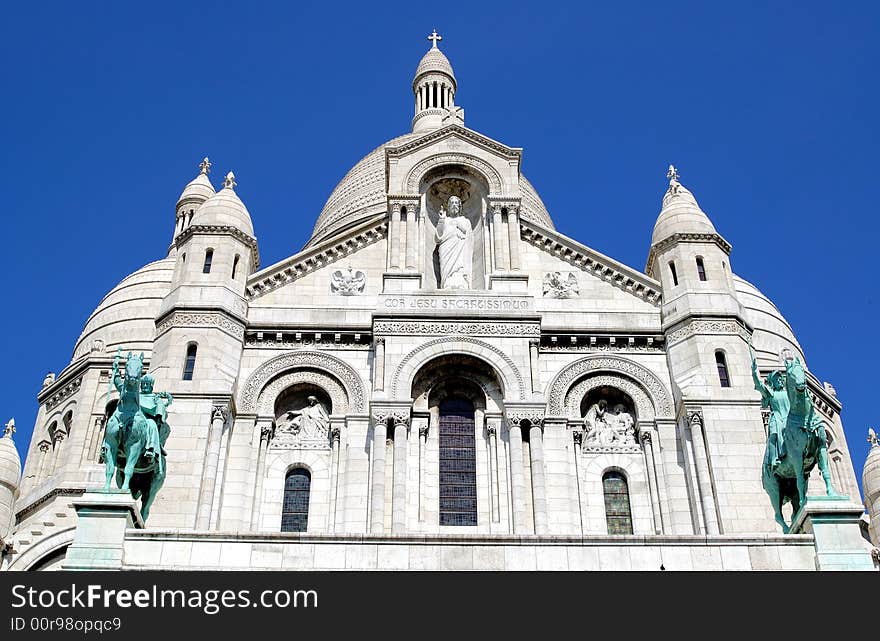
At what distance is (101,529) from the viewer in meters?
22.0

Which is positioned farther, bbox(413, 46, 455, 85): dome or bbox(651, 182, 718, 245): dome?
bbox(413, 46, 455, 85): dome

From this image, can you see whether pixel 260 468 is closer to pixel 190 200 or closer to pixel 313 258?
pixel 313 258

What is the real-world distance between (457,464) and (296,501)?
4348 mm

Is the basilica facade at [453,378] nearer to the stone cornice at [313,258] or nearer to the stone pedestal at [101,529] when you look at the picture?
A: the stone cornice at [313,258]

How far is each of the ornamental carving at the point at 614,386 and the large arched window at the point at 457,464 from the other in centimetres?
279

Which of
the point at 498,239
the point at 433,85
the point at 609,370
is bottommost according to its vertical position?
the point at 609,370

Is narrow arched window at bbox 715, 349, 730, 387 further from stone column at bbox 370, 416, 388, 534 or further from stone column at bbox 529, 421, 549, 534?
stone column at bbox 370, 416, 388, 534

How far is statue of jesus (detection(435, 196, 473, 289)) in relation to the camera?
1294 inches

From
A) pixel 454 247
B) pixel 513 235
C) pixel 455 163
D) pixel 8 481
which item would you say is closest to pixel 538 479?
pixel 454 247

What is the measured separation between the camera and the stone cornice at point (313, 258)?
32812 millimetres

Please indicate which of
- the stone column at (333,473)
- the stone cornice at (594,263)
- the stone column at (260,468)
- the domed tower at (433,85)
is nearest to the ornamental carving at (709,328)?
the stone cornice at (594,263)

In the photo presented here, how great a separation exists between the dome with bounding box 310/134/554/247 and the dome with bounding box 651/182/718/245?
59.6 feet

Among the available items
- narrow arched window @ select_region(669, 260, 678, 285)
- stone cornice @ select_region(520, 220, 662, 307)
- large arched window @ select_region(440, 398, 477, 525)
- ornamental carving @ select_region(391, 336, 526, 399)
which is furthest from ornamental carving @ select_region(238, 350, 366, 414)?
narrow arched window @ select_region(669, 260, 678, 285)
